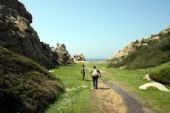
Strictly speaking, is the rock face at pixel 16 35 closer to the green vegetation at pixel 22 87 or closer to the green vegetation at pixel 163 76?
the green vegetation at pixel 163 76

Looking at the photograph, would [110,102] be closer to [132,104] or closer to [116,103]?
[116,103]

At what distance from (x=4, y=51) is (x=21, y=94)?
560 centimetres

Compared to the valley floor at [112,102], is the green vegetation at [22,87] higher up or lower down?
higher up

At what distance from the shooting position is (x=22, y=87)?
2192 cm

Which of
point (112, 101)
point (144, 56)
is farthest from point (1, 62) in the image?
point (144, 56)

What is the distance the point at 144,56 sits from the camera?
72000 millimetres

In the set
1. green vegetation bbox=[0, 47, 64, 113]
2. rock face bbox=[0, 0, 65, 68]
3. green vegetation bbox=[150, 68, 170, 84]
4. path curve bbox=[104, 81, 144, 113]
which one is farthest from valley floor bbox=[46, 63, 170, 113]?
rock face bbox=[0, 0, 65, 68]

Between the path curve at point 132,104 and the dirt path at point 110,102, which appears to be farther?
the dirt path at point 110,102

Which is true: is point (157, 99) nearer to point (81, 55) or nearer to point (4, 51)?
point (4, 51)

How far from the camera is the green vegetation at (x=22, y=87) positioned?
63.6 feet

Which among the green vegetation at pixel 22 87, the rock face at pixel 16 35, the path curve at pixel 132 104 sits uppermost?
the rock face at pixel 16 35

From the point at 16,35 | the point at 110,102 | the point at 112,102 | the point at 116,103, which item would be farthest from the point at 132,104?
the point at 16,35

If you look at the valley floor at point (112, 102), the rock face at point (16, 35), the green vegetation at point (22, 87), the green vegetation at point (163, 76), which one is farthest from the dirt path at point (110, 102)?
the rock face at point (16, 35)

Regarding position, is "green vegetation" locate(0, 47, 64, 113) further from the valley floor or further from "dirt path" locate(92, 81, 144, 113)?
"dirt path" locate(92, 81, 144, 113)
